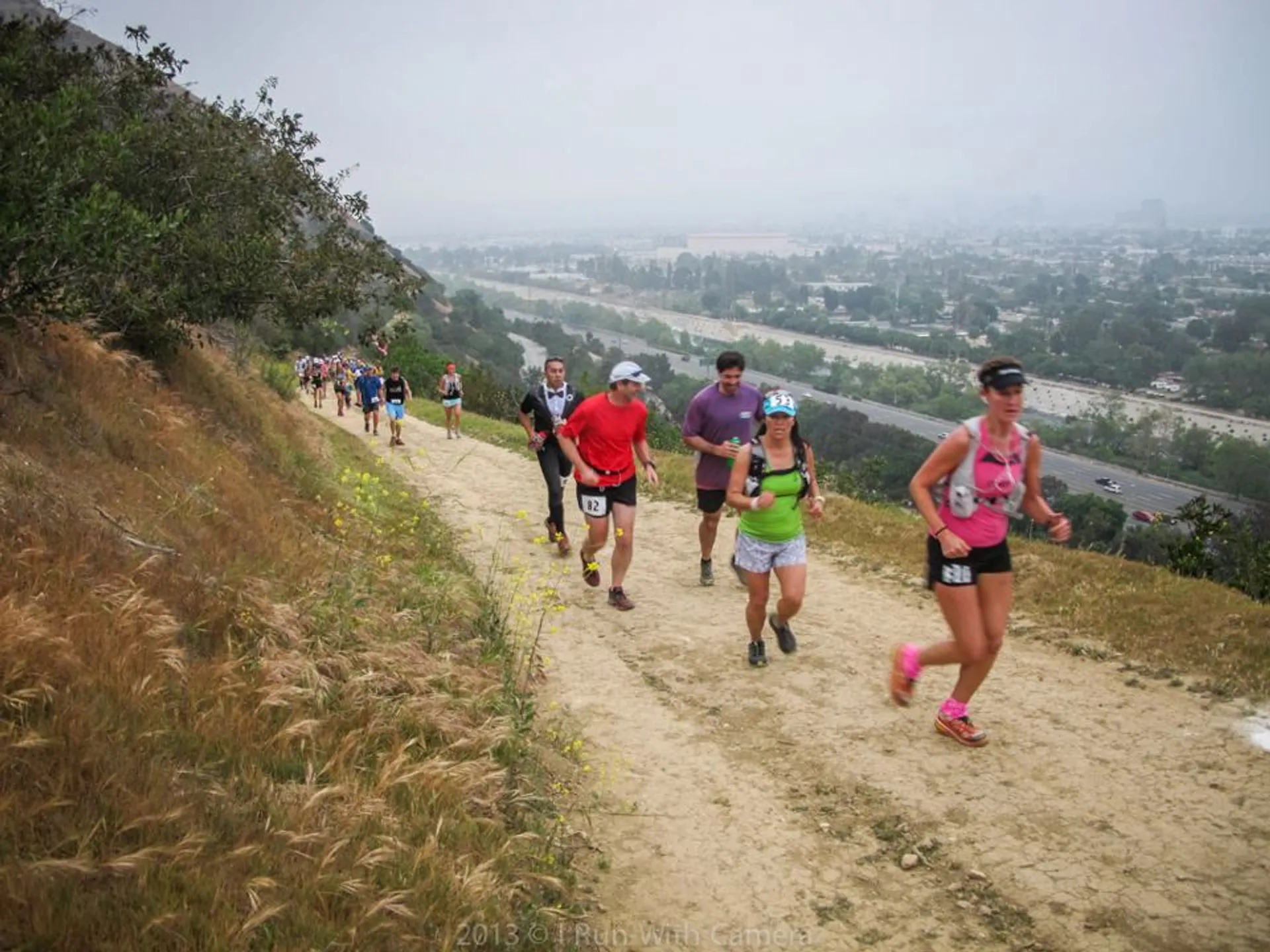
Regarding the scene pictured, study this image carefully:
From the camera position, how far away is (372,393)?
59.7ft


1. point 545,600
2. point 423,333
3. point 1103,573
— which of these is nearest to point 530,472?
point 545,600

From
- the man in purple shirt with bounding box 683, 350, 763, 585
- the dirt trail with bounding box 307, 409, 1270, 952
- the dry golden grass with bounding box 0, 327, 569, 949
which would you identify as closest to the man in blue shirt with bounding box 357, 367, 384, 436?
the dry golden grass with bounding box 0, 327, 569, 949

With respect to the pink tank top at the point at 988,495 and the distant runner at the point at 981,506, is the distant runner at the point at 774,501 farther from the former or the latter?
the pink tank top at the point at 988,495

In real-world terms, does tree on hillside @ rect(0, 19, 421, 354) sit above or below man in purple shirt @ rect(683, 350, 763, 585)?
above

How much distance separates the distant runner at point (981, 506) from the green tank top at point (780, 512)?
3.84 ft

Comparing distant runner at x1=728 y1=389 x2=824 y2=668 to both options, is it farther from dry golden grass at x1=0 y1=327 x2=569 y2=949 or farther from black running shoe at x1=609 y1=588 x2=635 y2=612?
dry golden grass at x1=0 y1=327 x2=569 y2=949

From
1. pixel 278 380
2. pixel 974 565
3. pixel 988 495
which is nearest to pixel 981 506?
pixel 988 495

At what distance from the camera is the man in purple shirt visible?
757 centimetres

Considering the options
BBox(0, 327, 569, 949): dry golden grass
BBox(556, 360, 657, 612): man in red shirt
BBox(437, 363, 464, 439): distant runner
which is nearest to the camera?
BBox(0, 327, 569, 949): dry golden grass

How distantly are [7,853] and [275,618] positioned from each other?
2.28 m

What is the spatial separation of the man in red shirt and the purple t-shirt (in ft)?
1.59

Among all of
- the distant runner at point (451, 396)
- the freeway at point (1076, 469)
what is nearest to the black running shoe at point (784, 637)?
the distant runner at point (451, 396)

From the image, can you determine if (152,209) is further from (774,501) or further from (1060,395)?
(1060,395)

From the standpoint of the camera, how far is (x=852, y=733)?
5395mm
